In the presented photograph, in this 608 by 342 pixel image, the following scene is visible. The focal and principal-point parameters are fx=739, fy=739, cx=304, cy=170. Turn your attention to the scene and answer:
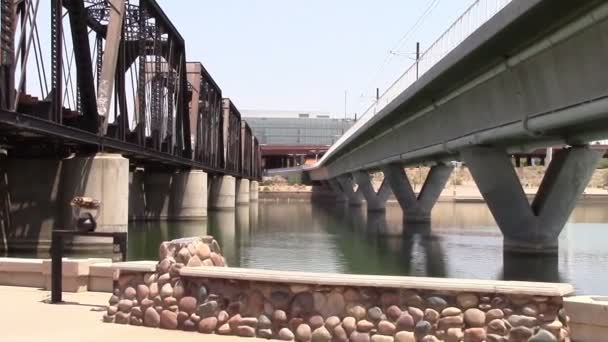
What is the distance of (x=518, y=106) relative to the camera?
26094mm

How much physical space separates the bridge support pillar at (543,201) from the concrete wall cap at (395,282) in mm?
22987

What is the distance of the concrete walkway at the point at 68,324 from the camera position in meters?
10.4

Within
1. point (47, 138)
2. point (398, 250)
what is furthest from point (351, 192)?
point (47, 138)

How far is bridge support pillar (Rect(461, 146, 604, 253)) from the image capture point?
102 feet

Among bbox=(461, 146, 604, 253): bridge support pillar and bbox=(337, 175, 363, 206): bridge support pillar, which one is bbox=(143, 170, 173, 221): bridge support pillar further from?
Result: bbox=(337, 175, 363, 206): bridge support pillar

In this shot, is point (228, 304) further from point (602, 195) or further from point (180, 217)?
point (602, 195)

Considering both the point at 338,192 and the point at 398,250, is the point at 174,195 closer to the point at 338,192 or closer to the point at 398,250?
the point at 398,250

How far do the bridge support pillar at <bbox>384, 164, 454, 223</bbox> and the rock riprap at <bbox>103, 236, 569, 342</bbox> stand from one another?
5196 cm

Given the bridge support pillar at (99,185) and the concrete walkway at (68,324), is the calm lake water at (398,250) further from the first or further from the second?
the concrete walkway at (68,324)

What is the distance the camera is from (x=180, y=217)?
61.2 metres

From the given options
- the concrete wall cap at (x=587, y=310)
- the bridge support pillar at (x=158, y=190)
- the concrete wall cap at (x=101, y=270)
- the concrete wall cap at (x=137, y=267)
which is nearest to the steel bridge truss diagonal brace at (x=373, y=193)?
the bridge support pillar at (x=158, y=190)

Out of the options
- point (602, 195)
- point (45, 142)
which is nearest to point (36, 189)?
point (45, 142)

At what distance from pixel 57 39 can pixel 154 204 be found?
3406cm

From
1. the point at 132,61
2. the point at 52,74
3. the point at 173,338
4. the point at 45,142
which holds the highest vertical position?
the point at 132,61
